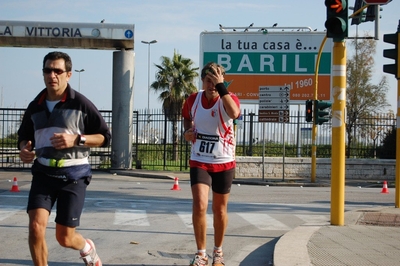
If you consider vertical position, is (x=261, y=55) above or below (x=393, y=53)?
above

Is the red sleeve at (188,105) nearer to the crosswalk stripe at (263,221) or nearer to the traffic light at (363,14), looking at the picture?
the crosswalk stripe at (263,221)

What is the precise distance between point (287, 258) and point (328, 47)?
80.0 ft

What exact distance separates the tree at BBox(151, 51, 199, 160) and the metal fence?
15977 mm

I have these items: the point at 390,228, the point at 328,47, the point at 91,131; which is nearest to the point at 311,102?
the point at 328,47

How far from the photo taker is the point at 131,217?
430 inches

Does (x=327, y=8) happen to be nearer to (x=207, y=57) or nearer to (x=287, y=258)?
(x=287, y=258)

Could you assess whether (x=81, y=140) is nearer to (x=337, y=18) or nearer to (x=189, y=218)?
(x=337, y=18)

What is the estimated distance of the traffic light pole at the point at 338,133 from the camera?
29.9 feet

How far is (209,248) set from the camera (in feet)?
26.8

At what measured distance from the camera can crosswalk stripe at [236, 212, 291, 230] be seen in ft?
34.4

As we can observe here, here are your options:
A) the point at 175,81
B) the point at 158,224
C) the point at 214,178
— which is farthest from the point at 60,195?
the point at 175,81

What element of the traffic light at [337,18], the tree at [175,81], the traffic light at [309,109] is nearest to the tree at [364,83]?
the tree at [175,81]

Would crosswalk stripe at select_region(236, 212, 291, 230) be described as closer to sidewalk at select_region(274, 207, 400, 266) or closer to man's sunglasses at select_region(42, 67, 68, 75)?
sidewalk at select_region(274, 207, 400, 266)

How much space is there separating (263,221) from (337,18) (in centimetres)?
369
